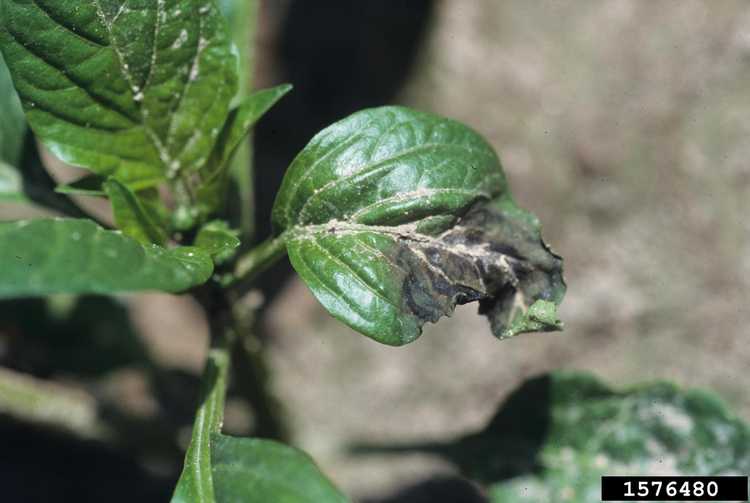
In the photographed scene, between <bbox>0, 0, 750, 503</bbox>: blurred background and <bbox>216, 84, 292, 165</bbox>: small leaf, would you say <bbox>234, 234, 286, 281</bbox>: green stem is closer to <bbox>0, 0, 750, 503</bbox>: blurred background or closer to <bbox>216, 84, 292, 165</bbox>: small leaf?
<bbox>216, 84, 292, 165</bbox>: small leaf

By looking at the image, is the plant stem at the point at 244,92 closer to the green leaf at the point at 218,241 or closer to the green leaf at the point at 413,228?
the green leaf at the point at 218,241

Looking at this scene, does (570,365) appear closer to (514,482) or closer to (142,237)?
(514,482)

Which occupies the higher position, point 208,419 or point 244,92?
point 244,92

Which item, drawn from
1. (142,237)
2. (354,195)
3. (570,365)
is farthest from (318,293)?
(570,365)

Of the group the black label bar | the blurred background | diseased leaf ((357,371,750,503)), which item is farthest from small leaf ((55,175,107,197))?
the black label bar

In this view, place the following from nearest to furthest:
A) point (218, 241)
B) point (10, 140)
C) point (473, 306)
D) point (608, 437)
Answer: point (218, 241) < point (10, 140) < point (608, 437) < point (473, 306)

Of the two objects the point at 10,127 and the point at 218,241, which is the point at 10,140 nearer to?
the point at 10,127

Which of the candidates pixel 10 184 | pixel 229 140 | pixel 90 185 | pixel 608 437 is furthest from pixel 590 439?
pixel 10 184
